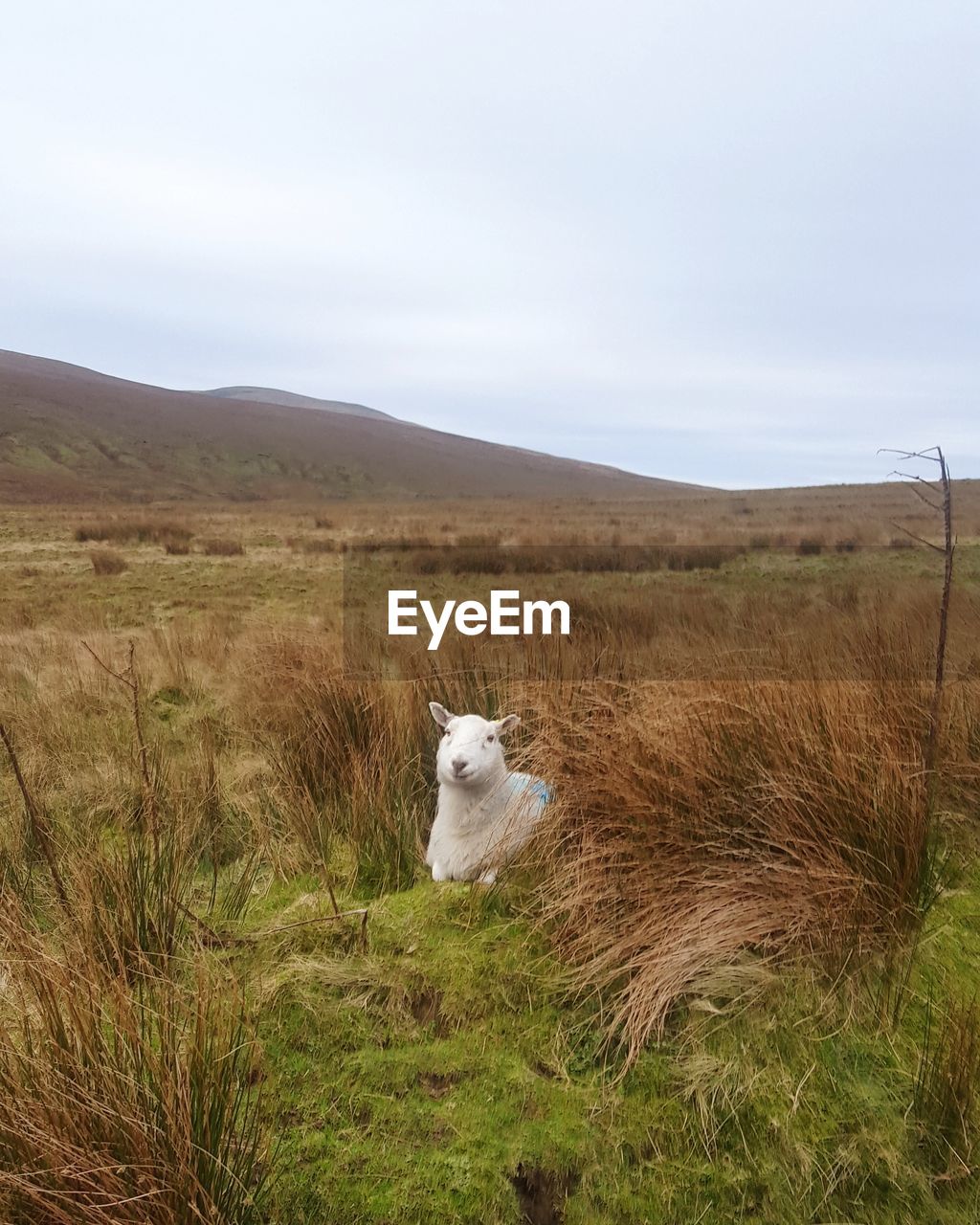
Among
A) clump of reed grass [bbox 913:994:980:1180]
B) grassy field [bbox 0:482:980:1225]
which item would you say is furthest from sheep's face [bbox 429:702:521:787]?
Answer: clump of reed grass [bbox 913:994:980:1180]

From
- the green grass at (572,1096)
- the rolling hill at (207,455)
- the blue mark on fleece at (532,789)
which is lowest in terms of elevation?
the green grass at (572,1096)

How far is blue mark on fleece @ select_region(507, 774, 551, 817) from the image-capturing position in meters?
3.38

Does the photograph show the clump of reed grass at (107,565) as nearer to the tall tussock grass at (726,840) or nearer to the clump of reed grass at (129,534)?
the clump of reed grass at (129,534)

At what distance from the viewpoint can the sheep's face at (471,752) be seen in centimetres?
331

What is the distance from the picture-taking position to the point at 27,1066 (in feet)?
5.44

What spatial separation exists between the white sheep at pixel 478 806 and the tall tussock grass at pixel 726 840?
0.56ft

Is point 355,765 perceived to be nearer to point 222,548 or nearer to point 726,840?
point 726,840

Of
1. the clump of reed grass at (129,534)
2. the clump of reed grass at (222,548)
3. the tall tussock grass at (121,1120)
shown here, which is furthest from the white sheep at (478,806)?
the clump of reed grass at (129,534)

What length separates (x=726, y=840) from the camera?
280 centimetres

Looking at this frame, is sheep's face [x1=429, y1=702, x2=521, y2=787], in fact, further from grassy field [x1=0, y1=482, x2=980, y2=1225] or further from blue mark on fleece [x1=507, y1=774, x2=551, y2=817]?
grassy field [x1=0, y1=482, x2=980, y2=1225]

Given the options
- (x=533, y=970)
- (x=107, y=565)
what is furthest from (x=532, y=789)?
(x=107, y=565)

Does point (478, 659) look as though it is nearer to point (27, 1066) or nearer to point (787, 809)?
point (787, 809)

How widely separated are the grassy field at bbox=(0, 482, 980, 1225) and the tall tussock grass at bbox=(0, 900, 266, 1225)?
1 cm

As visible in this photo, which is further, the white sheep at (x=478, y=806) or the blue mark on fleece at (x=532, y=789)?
the blue mark on fleece at (x=532, y=789)
